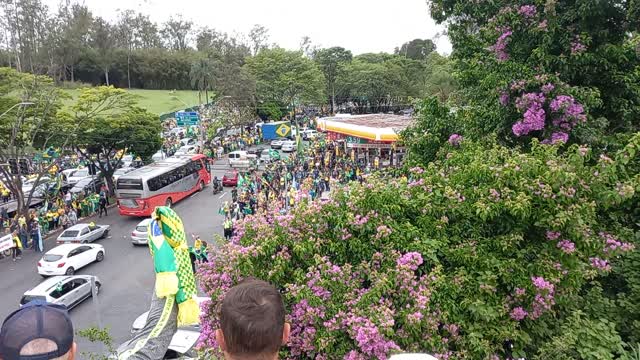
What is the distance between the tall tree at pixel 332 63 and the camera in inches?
2122

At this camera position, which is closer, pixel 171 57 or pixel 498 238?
pixel 498 238

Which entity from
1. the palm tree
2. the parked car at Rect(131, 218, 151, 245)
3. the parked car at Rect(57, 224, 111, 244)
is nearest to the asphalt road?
the parked car at Rect(131, 218, 151, 245)

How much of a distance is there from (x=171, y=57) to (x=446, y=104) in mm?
66940

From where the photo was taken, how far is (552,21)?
7.36 meters

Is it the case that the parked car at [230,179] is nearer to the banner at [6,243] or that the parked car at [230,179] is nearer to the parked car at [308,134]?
the banner at [6,243]

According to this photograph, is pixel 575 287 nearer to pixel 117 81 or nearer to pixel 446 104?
pixel 446 104

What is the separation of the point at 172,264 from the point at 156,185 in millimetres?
18433

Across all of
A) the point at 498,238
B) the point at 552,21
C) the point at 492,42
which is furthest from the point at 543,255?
the point at 492,42

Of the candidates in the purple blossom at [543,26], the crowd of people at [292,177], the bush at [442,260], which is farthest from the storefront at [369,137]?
the bush at [442,260]

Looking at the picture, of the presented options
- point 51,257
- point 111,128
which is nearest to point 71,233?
point 51,257

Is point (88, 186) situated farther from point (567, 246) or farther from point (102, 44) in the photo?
point (102, 44)

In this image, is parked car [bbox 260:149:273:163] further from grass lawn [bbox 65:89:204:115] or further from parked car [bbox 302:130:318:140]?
grass lawn [bbox 65:89:204:115]

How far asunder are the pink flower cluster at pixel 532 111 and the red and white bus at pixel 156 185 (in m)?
16.8

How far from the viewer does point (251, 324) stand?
193 cm
